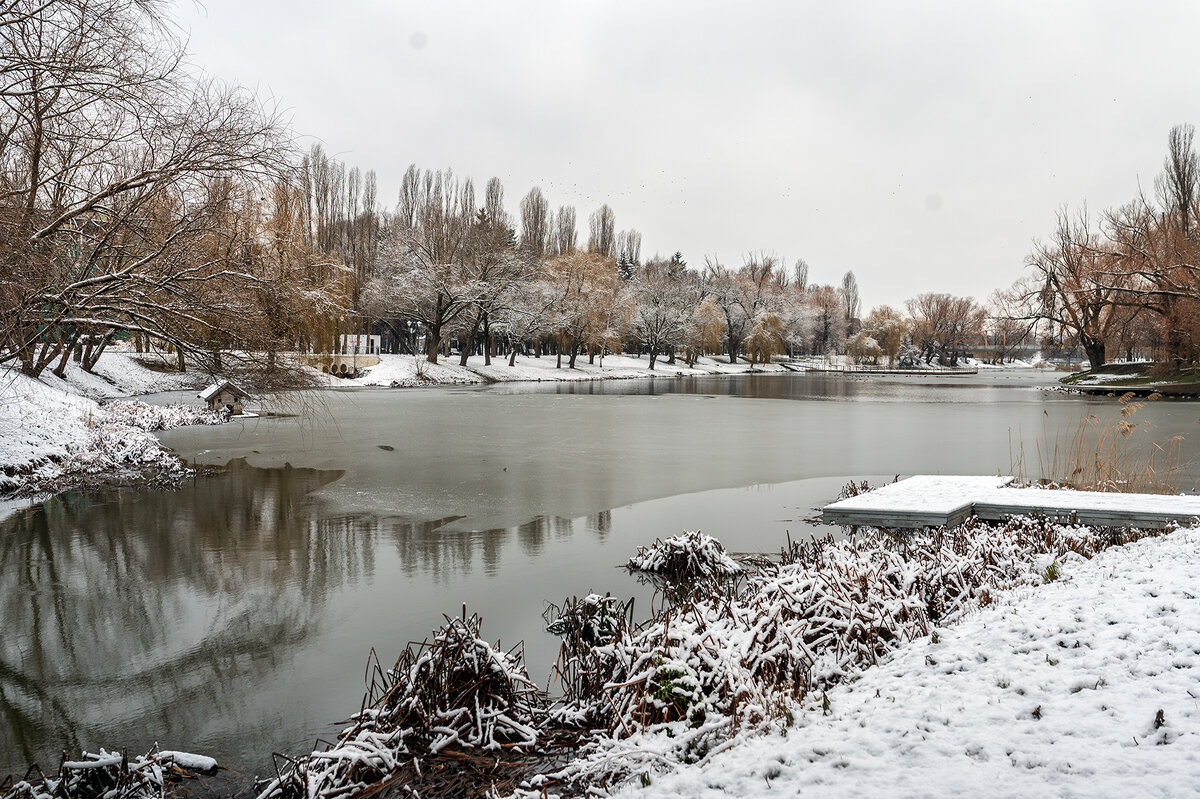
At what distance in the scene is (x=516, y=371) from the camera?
47.0 m

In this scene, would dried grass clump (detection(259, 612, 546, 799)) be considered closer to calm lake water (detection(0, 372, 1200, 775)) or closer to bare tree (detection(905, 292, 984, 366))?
calm lake water (detection(0, 372, 1200, 775))

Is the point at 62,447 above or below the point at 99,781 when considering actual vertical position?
above

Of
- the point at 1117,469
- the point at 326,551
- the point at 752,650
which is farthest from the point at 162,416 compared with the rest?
the point at 1117,469

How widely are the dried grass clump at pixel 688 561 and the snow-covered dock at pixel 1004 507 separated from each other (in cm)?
191

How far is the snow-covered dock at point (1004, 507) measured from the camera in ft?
23.1

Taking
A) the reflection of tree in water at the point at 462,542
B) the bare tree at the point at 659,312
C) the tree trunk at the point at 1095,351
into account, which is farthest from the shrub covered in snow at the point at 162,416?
the tree trunk at the point at 1095,351

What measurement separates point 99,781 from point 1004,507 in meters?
7.64

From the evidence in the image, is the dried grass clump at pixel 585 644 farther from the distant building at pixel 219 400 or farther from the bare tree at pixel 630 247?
the bare tree at pixel 630 247

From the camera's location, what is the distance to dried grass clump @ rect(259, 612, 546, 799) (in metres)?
3.29

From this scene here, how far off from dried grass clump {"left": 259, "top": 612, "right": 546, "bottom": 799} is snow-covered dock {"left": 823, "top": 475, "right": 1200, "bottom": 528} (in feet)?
15.9

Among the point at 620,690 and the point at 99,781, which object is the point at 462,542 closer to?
the point at 620,690

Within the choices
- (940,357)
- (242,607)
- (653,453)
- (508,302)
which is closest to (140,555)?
(242,607)

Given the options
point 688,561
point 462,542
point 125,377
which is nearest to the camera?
point 688,561

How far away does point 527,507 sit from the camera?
9438 millimetres
